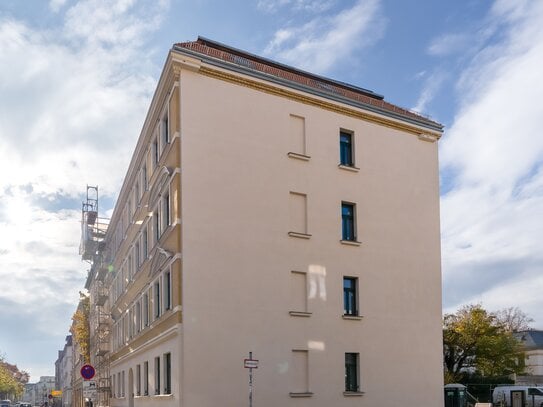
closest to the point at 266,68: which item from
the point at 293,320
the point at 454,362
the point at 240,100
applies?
Answer: the point at 240,100

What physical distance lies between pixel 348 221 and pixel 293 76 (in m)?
6.54

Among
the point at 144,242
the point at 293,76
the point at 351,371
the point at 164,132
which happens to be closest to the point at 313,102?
the point at 293,76

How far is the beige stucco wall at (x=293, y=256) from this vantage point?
24094 millimetres

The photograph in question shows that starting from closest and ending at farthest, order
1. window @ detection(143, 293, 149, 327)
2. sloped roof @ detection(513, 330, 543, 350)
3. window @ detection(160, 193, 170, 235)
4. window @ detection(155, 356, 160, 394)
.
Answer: window @ detection(160, 193, 170, 235), window @ detection(155, 356, 160, 394), window @ detection(143, 293, 149, 327), sloped roof @ detection(513, 330, 543, 350)

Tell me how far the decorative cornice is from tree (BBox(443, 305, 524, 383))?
2790 cm

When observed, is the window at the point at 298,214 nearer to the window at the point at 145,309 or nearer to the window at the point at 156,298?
the window at the point at 156,298

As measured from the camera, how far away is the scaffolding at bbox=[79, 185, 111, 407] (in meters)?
49.2

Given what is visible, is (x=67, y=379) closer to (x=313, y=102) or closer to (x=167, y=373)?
(x=167, y=373)

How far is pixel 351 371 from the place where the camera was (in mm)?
26953

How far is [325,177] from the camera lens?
27.8 m

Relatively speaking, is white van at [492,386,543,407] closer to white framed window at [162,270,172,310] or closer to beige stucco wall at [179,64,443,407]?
beige stucco wall at [179,64,443,407]

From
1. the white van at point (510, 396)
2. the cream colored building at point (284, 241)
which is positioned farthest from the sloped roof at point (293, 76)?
the white van at point (510, 396)

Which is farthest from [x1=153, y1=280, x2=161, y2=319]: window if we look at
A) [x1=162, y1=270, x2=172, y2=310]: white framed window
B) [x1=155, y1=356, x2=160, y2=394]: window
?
[x1=155, y1=356, x2=160, y2=394]: window

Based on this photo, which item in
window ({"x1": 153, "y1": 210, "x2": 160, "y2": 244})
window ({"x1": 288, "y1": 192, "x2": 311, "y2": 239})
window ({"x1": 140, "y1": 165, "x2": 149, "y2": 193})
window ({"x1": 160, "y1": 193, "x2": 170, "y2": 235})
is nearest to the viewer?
window ({"x1": 288, "y1": 192, "x2": 311, "y2": 239})
